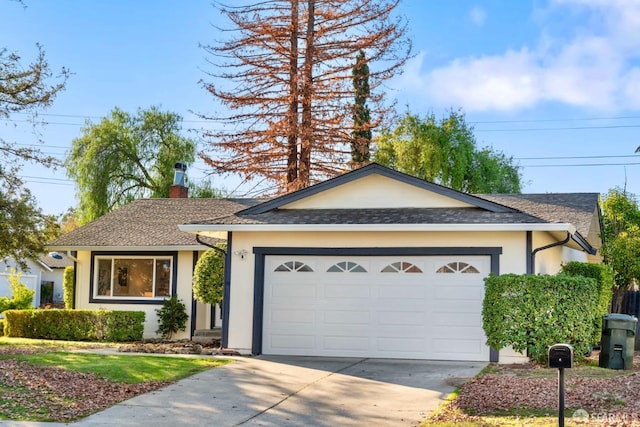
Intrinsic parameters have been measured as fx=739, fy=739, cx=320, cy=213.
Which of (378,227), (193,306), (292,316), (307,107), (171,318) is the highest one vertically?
(307,107)

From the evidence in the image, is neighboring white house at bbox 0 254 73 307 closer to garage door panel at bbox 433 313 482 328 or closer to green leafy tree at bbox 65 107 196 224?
green leafy tree at bbox 65 107 196 224

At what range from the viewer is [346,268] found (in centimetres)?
1572

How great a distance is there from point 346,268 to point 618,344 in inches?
→ 217

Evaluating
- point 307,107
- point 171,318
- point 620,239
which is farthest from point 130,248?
point 620,239

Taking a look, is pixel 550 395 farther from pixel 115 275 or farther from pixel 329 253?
pixel 115 275

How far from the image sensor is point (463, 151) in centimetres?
4072

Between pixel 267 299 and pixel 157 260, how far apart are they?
6576 mm

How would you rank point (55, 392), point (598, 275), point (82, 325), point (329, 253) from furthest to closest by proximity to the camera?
point (82, 325) < point (598, 275) < point (329, 253) < point (55, 392)

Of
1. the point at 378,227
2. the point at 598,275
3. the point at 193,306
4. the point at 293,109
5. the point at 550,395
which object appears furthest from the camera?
the point at 293,109

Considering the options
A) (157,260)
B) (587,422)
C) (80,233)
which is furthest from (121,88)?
(587,422)

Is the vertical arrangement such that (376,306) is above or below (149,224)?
below

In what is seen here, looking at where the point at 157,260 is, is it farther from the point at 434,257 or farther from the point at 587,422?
the point at 587,422

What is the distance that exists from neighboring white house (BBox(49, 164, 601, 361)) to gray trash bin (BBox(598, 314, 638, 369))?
1.84 meters

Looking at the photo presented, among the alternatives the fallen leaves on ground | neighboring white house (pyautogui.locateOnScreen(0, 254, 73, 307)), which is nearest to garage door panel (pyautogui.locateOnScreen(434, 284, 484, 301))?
the fallen leaves on ground
